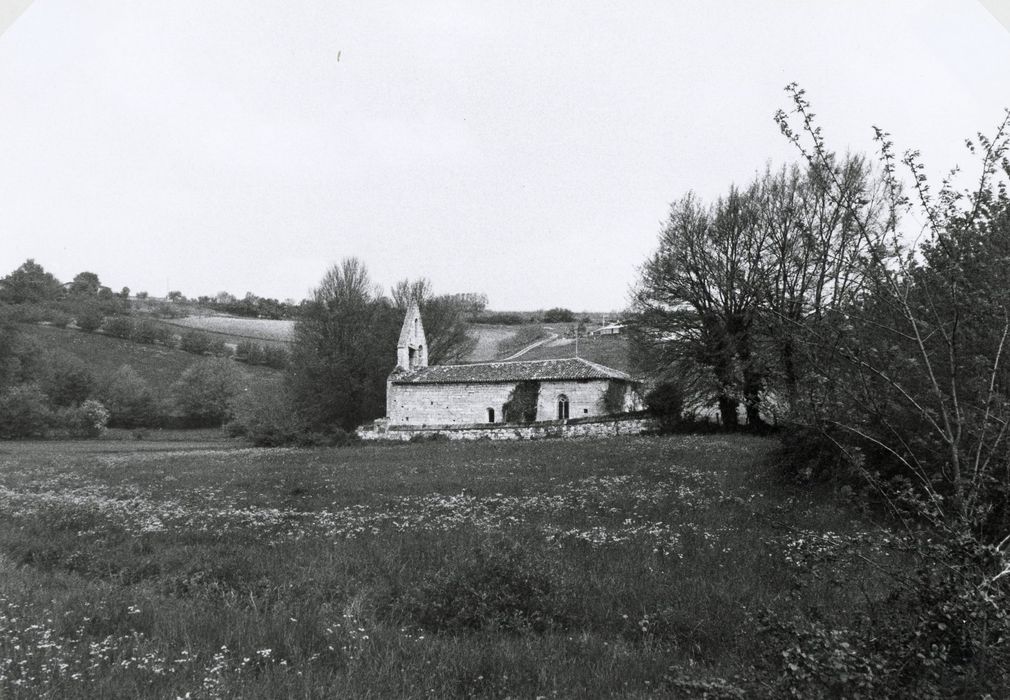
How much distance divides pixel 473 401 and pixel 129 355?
6105cm

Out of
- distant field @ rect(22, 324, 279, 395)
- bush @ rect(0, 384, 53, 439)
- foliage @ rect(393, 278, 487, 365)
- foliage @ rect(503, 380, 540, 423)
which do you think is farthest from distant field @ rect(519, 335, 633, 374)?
bush @ rect(0, 384, 53, 439)

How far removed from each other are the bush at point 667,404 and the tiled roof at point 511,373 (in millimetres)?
5662

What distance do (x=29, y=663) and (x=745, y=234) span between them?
119ft

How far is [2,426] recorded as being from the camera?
166 feet

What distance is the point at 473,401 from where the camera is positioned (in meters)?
48.2

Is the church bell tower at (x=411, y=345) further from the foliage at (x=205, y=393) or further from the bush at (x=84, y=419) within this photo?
the bush at (x=84, y=419)

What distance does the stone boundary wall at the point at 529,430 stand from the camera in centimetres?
A: 4022

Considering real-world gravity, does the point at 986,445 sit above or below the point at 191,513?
above

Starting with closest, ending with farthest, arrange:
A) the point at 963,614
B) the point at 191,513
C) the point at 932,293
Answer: the point at 963,614 < the point at 932,293 < the point at 191,513

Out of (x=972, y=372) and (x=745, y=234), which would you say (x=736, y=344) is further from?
(x=972, y=372)

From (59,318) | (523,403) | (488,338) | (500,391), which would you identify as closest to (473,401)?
(500,391)

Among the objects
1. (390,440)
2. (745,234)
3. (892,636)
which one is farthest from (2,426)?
(892,636)

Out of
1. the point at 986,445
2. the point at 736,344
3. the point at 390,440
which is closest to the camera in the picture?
the point at 986,445

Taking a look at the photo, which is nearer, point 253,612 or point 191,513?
point 253,612
